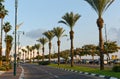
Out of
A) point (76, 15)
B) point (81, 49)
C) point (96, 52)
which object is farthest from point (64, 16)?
point (81, 49)

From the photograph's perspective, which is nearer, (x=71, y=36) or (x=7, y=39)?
(x=71, y=36)

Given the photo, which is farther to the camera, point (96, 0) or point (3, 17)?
point (3, 17)

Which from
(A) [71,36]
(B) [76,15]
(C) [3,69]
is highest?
(B) [76,15]

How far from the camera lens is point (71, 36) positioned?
246 feet

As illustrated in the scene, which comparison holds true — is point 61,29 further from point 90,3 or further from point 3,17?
point 90,3

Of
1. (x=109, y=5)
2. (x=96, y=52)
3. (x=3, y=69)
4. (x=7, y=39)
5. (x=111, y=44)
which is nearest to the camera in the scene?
(x=109, y=5)

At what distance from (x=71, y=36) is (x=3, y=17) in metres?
15.4

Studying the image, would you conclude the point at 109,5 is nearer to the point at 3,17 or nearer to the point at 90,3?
the point at 90,3

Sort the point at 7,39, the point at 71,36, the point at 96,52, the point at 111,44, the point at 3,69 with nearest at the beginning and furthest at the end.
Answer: the point at 3,69
the point at 71,36
the point at 7,39
the point at 111,44
the point at 96,52

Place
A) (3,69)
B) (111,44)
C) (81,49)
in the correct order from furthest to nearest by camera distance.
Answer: (81,49) < (111,44) < (3,69)

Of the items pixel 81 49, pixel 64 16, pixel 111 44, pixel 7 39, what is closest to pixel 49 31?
pixel 7 39

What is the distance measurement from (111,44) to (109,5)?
81.7 meters

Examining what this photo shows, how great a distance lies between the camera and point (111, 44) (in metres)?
129

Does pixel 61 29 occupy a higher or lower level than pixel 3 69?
higher
